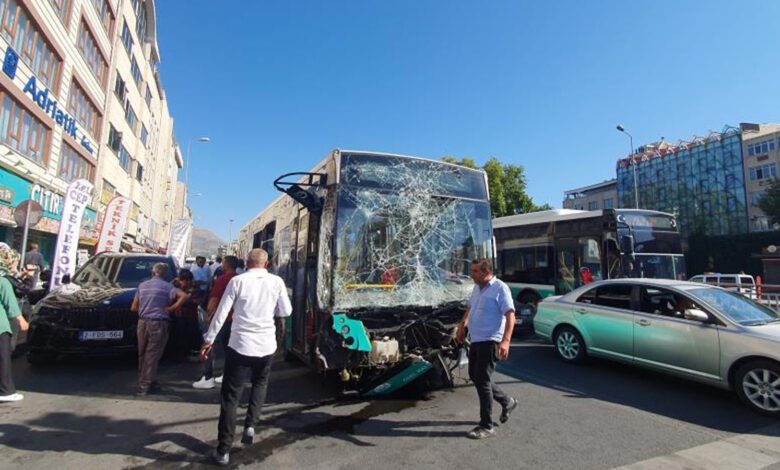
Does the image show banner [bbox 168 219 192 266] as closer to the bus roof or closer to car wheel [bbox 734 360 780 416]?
the bus roof

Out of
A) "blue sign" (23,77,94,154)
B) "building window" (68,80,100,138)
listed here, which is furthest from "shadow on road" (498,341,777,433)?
"building window" (68,80,100,138)

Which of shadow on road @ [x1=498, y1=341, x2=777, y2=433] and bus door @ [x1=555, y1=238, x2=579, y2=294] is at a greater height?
bus door @ [x1=555, y1=238, x2=579, y2=294]

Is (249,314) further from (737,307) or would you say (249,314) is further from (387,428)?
(737,307)

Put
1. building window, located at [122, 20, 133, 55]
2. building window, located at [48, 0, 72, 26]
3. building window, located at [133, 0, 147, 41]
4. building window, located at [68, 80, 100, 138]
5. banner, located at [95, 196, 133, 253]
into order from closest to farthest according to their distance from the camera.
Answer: banner, located at [95, 196, 133, 253] < building window, located at [48, 0, 72, 26] < building window, located at [68, 80, 100, 138] < building window, located at [122, 20, 133, 55] < building window, located at [133, 0, 147, 41]

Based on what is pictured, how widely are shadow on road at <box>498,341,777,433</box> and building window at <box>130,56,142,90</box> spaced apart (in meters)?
30.6

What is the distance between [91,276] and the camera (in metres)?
7.56

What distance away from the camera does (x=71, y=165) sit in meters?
18.8

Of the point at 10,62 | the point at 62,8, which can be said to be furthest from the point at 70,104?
the point at 10,62

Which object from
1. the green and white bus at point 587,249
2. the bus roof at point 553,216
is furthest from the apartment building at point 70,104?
the green and white bus at point 587,249

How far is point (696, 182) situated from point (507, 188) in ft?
125

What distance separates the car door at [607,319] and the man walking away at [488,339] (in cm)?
Result: 312

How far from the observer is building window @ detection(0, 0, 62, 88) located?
12633mm

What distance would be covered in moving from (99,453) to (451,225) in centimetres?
455

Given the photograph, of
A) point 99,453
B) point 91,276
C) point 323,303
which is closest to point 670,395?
point 323,303
